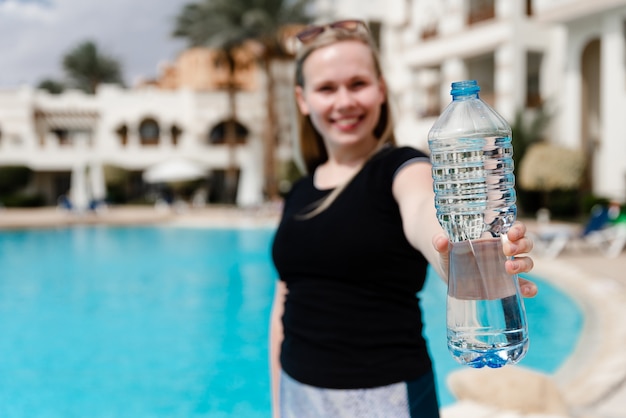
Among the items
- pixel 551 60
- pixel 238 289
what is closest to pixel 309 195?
pixel 238 289

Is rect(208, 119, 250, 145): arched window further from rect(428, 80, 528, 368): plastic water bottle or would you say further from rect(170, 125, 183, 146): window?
rect(428, 80, 528, 368): plastic water bottle

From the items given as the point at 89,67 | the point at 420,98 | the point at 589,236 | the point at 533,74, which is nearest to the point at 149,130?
the point at 89,67

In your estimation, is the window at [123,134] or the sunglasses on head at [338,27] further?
the window at [123,134]

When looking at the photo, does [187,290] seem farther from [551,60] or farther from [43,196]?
[43,196]

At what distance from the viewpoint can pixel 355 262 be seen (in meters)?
1.81

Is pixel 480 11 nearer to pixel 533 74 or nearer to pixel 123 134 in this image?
pixel 533 74

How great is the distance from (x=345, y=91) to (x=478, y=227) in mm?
767

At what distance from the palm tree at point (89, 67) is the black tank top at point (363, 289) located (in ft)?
179

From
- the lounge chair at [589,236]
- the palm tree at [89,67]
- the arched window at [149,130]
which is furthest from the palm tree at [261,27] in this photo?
the palm tree at [89,67]

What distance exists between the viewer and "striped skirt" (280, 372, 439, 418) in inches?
71.2

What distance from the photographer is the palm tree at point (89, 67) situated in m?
51.9

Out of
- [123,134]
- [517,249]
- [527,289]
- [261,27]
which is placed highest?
[261,27]

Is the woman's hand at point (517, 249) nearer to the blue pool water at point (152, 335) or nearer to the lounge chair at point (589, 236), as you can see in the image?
the blue pool water at point (152, 335)

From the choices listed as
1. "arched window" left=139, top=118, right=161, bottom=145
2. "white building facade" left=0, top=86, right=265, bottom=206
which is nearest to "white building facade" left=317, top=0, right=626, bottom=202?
"white building facade" left=0, top=86, right=265, bottom=206
